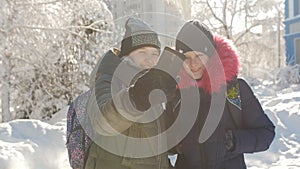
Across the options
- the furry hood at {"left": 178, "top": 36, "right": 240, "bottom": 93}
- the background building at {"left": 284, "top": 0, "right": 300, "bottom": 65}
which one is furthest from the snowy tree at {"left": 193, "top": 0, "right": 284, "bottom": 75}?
the furry hood at {"left": 178, "top": 36, "right": 240, "bottom": 93}

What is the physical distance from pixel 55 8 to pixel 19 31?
0.93m

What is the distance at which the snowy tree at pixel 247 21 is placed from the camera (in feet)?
101

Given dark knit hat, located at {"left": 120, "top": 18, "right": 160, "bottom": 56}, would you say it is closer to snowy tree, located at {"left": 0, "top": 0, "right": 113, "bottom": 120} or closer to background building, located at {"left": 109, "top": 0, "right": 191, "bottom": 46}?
background building, located at {"left": 109, "top": 0, "right": 191, "bottom": 46}

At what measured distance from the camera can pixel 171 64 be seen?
5.85ft

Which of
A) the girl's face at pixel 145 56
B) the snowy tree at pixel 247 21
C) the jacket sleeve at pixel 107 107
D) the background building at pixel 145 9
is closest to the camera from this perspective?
the jacket sleeve at pixel 107 107

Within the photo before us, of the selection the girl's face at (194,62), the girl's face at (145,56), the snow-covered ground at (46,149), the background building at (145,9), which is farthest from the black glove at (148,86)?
the background building at (145,9)

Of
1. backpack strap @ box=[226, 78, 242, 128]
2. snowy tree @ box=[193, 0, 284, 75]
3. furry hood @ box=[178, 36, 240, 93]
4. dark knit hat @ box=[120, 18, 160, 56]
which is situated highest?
dark knit hat @ box=[120, 18, 160, 56]

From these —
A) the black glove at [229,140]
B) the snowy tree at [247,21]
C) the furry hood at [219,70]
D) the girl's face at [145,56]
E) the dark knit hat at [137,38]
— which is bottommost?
the snowy tree at [247,21]

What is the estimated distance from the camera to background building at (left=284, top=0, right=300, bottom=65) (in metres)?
22.2

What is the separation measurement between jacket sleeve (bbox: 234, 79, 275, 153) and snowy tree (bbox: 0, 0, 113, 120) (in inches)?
292

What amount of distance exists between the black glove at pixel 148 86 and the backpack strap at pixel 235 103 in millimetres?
579

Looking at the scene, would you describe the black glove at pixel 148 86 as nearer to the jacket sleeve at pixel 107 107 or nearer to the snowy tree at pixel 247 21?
the jacket sleeve at pixel 107 107

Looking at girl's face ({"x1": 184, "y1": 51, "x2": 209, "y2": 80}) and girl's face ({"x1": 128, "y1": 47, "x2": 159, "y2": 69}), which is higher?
girl's face ({"x1": 128, "y1": 47, "x2": 159, "y2": 69})

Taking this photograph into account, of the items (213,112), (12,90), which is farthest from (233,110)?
(12,90)
